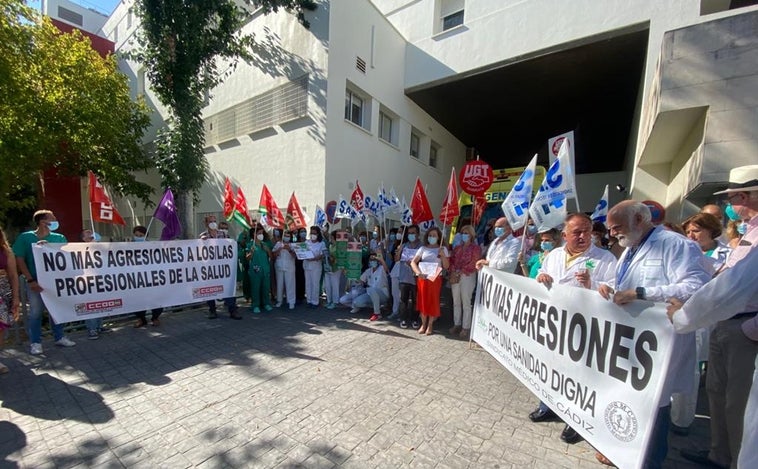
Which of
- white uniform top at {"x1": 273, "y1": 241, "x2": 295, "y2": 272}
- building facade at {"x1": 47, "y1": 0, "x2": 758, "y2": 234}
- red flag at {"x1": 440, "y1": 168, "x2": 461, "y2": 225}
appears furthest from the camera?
white uniform top at {"x1": 273, "y1": 241, "x2": 295, "y2": 272}

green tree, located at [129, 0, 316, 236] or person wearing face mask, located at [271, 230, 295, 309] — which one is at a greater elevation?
green tree, located at [129, 0, 316, 236]

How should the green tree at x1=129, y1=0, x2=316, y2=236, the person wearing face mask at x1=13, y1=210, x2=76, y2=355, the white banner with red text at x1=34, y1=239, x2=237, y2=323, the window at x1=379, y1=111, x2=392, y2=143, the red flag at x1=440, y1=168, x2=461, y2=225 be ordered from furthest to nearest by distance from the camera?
the window at x1=379, y1=111, x2=392, y2=143 < the green tree at x1=129, y1=0, x2=316, y2=236 < the red flag at x1=440, y1=168, x2=461, y2=225 < the white banner with red text at x1=34, y1=239, x2=237, y2=323 < the person wearing face mask at x1=13, y1=210, x2=76, y2=355

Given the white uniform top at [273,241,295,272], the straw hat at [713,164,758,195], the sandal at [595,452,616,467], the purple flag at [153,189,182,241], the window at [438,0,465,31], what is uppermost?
the window at [438,0,465,31]

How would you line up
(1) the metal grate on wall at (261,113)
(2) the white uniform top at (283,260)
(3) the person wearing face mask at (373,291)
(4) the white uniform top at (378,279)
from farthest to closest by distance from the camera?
1. (1) the metal grate on wall at (261,113)
2. (2) the white uniform top at (283,260)
3. (4) the white uniform top at (378,279)
4. (3) the person wearing face mask at (373,291)

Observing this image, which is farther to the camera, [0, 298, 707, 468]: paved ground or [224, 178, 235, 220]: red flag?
[224, 178, 235, 220]: red flag

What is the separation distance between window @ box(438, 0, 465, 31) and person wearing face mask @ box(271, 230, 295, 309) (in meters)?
11.1

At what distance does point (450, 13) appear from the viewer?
42.4 feet

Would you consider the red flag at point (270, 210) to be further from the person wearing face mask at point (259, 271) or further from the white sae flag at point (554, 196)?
the white sae flag at point (554, 196)

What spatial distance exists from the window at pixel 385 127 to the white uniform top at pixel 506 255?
897 cm

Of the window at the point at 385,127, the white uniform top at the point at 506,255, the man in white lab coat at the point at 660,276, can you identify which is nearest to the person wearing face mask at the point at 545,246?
the white uniform top at the point at 506,255

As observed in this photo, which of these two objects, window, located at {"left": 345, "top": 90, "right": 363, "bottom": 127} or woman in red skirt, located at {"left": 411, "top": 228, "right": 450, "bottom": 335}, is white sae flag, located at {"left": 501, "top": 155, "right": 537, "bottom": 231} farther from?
window, located at {"left": 345, "top": 90, "right": 363, "bottom": 127}

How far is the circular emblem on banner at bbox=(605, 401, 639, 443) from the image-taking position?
2.24 m

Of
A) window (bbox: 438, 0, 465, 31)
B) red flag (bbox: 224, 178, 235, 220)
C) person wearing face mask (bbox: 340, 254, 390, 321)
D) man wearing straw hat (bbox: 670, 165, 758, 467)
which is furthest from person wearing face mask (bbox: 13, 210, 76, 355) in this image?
window (bbox: 438, 0, 465, 31)

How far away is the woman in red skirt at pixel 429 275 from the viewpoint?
19.5ft
